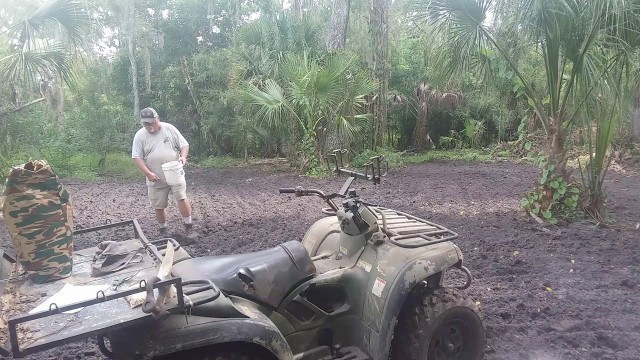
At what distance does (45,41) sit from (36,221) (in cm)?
753

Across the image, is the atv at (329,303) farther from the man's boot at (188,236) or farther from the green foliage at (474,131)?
the green foliage at (474,131)

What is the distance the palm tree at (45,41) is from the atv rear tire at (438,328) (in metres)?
7.58

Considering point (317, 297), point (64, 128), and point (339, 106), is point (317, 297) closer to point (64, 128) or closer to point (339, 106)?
point (339, 106)

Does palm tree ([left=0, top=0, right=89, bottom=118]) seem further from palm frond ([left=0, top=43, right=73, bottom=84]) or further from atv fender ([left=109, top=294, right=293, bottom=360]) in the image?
atv fender ([left=109, top=294, right=293, bottom=360])

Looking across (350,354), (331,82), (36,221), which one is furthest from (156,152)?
(331,82)

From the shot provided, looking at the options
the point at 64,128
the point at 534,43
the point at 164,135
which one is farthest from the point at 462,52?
the point at 64,128

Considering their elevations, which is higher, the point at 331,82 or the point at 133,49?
the point at 133,49

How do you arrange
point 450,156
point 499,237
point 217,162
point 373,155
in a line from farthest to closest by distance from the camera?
point 450,156, point 217,162, point 373,155, point 499,237

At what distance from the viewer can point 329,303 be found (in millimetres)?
3129

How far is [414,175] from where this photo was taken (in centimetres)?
1166

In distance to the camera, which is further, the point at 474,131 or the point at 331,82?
the point at 474,131

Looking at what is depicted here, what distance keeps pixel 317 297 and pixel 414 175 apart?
888 centimetres

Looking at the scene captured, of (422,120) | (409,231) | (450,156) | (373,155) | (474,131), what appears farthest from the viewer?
(474,131)

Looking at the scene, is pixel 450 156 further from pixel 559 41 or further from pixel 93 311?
pixel 93 311
